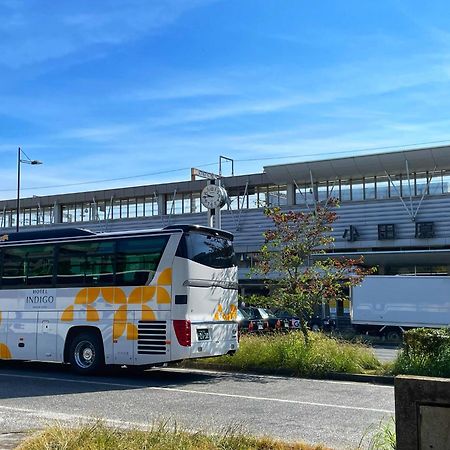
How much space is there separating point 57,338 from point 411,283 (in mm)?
21059

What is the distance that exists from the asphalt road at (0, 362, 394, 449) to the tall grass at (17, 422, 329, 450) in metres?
1.25

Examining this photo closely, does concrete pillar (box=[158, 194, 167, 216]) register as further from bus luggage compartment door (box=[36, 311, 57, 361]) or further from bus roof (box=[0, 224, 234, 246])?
bus luggage compartment door (box=[36, 311, 57, 361])

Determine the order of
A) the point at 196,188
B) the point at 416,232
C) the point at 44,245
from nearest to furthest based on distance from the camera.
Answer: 1. the point at 44,245
2. the point at 416,232
3. the point at 196,188

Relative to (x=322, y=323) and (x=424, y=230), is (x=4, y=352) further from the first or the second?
(x=424, y=230)

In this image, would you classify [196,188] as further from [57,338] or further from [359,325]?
[57,338]

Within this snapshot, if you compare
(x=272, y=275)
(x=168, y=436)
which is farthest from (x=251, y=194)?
(x=168, y=436)

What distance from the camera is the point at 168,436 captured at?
6.49 metres

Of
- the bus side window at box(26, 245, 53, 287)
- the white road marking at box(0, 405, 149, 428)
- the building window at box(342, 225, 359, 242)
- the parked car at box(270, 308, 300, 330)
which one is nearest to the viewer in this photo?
the white road marking at box(0, 405, 149, 428)

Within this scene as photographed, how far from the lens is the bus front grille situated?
545 inches

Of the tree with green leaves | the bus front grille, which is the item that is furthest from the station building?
the bus front grille

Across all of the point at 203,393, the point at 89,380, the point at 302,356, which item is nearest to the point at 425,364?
the point at 302,356

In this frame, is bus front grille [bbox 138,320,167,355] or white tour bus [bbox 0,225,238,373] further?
white tour bus [bbox 0,225,238,373]

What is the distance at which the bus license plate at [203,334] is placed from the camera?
14175mm

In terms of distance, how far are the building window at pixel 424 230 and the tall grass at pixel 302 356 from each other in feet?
89.1
